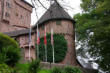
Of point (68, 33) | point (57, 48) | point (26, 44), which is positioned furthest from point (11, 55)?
point (26, 44)

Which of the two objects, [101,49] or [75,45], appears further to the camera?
[75,45]

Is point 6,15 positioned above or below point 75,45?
above

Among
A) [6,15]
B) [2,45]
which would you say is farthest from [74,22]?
[6,15]

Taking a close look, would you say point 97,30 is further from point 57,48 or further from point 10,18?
point 10,18

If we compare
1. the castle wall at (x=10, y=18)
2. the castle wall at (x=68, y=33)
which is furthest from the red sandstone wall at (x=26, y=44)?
the castle wall at (x=10, y=18)

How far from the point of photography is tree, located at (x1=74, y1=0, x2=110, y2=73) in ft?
56.3

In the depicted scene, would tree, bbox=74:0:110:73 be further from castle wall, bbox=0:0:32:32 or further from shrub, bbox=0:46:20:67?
castle wall, bbox=0:0:32:32

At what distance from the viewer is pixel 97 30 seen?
17.4 metres

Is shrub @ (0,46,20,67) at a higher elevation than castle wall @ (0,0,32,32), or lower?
lower

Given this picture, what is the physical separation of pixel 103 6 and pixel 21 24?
A: 85.1 ft

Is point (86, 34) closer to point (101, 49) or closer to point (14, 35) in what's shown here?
point (101, 49)

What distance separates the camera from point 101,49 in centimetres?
1869

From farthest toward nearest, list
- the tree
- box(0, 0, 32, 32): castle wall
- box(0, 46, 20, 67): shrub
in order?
1. box(0, 0, 32, 32): castle wall
2. the tree
3. box(0, 46, 20, 67): shrub

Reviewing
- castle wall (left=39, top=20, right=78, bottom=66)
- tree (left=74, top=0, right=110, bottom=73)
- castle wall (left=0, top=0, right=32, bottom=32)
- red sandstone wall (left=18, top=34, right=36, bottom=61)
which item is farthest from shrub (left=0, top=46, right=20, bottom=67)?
castle wall (left=0, top=0, right=32, bottom=32)
